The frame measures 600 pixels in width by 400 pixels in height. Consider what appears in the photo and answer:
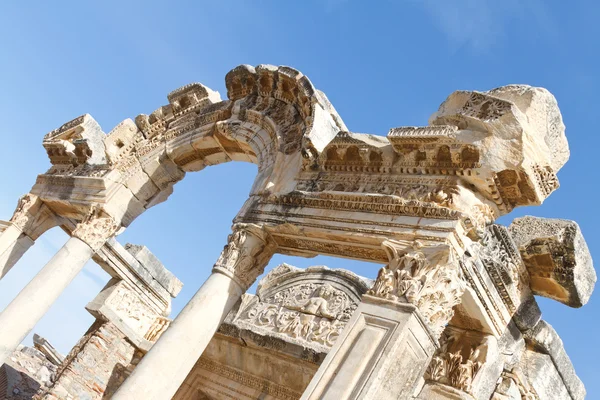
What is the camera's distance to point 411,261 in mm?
4855

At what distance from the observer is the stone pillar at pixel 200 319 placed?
5633 millimetres

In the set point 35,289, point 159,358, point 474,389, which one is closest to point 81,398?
point 35,289

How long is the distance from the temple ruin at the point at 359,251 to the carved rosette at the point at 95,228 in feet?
0.09

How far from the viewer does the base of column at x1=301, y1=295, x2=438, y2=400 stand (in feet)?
14.0

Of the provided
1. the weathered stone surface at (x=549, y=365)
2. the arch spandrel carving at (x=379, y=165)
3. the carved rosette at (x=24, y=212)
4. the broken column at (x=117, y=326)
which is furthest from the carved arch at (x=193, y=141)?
the weathered stone surface at (x=549, y=365)

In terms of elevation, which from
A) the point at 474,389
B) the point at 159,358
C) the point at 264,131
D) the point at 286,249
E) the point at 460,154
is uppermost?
the point at 264,131

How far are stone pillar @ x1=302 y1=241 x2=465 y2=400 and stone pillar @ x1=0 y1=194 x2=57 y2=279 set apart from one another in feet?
27.8

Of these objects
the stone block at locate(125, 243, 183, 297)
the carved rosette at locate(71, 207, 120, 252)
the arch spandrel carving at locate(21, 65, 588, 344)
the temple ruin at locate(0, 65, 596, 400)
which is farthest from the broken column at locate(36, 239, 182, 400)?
the arch spandrel carving at locate(21, 65, 588, 344)

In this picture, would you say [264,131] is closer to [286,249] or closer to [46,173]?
[286,249]

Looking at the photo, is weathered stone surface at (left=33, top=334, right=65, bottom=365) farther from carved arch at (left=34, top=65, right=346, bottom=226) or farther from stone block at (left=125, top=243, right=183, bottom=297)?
carved arch at (left=34, top=65, right=346, bottom=226)

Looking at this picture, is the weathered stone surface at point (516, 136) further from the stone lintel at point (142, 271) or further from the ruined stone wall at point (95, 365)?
the ruined stone wall at point (95, 365)

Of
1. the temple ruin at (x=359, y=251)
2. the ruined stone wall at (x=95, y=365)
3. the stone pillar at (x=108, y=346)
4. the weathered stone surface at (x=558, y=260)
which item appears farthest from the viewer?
the stone pillar at (x=108, y=346)

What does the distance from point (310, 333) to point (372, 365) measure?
428 centimetres

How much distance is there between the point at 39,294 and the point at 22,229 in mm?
2694
